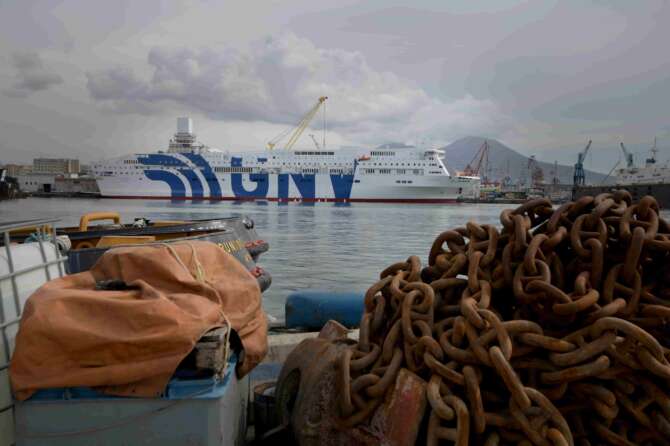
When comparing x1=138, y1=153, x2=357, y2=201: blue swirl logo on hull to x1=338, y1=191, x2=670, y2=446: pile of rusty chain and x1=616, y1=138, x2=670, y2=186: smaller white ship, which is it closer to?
x1=616, y1=138, x2=670, y2=186: smaller white ship

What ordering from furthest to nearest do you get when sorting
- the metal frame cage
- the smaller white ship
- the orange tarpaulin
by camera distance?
the smaller white ship, the metal frame cage, the orange tarpaulin

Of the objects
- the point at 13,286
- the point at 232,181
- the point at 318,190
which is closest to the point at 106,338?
the point at 13,286

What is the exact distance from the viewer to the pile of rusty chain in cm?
245

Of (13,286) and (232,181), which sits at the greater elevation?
(13,286)

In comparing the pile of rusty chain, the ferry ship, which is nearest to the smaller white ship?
the ferry ship

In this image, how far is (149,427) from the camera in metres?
2.27

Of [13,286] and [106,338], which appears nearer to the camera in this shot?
[106,338]

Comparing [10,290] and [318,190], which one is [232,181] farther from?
[10,290]

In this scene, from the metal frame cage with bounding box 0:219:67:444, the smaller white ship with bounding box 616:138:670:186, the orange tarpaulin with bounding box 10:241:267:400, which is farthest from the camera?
the smaller white ship with bounding box 616:138:670:186

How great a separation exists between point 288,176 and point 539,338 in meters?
81.1

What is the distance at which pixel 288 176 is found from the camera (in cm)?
8281

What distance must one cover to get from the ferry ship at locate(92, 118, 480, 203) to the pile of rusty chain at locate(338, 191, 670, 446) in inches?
3074

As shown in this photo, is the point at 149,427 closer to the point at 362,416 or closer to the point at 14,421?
the point at 14,421

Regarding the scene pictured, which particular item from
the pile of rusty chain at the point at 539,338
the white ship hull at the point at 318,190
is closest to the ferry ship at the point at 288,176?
the white ship hull at the point at 318,190
